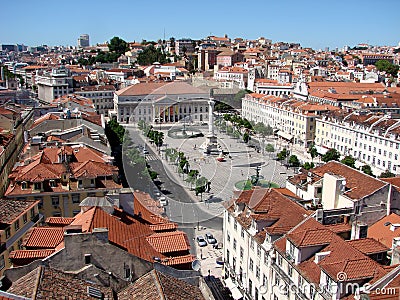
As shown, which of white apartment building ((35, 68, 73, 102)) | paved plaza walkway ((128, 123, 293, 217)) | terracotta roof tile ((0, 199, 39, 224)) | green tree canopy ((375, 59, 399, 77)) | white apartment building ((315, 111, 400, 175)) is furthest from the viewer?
green tree canopy ((375, 59, 399, 77))

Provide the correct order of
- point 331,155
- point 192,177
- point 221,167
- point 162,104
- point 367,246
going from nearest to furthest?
point 367,246 < point 192,177 < point 221,167 < point 331,155 < point 162,104

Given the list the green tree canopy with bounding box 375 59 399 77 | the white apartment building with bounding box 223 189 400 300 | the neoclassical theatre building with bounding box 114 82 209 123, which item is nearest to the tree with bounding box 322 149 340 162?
the neoclassical theatre building with bounding box 114 82 209 123

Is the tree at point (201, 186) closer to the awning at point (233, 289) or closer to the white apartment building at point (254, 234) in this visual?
the white apartment building at point (254, 234)

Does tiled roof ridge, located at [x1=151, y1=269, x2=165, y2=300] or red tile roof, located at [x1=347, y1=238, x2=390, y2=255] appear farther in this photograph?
red tile roof, located at [x1=347, y1=238, x2=390, y2=255]

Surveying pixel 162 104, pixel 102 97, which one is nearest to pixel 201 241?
pixel 162 104

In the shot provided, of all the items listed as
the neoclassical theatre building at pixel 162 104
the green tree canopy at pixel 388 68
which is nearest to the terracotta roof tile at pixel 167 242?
the neoclassical theatre building at pixel 162 104

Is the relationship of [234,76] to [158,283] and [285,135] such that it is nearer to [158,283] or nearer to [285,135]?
[285,135]

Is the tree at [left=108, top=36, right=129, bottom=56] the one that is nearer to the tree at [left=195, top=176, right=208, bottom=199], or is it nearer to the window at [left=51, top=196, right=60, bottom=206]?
the tree at [left=195, top=176, right=208, bottom=199]
